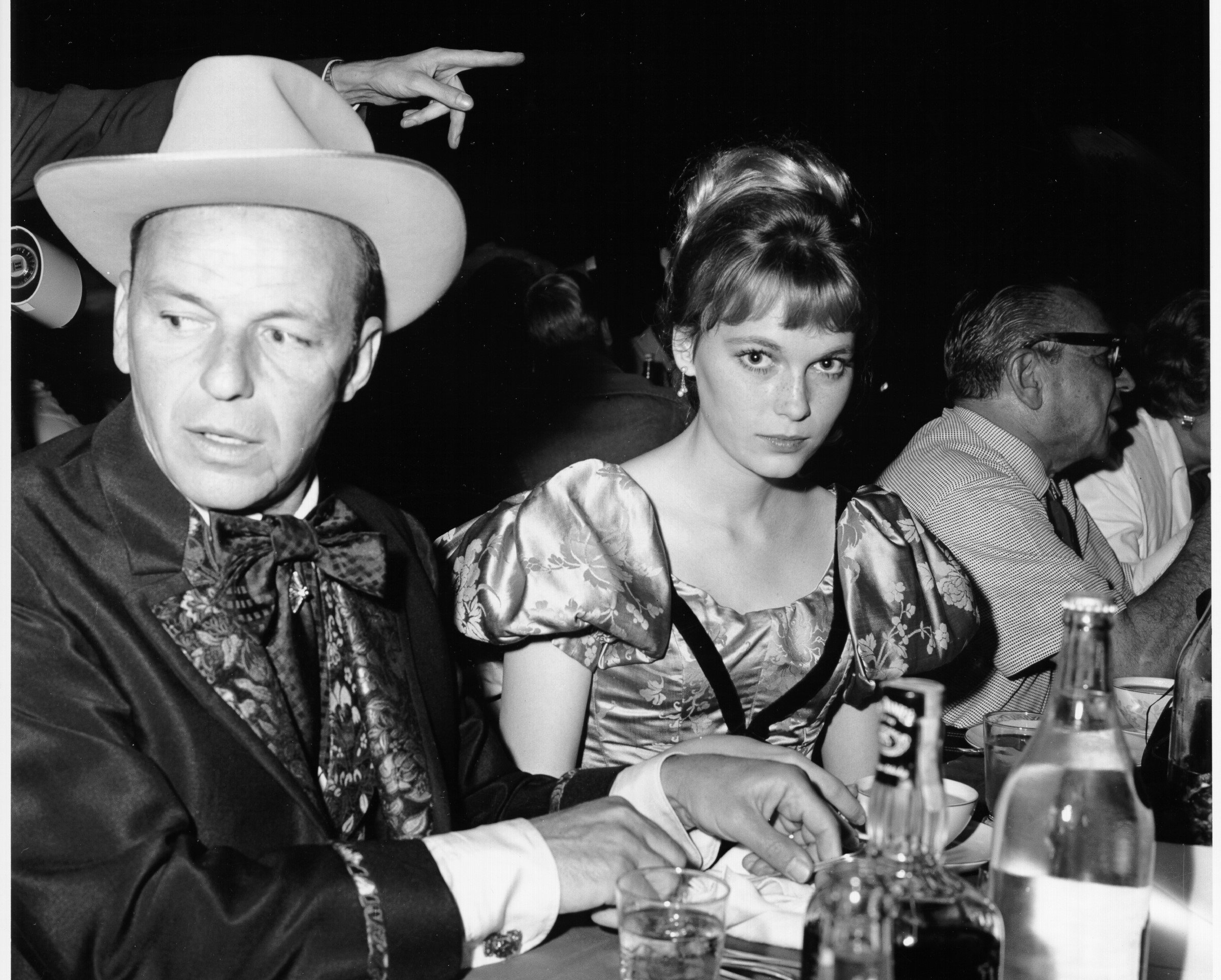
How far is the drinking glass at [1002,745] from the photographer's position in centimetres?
125

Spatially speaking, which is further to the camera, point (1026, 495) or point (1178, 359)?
point (1178, 359)

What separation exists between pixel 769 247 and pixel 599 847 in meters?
1.01

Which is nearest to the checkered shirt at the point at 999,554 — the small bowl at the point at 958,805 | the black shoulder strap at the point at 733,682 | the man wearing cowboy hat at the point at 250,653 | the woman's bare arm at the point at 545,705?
the black shoulder strap at the point at 733,682

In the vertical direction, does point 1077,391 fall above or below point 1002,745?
above

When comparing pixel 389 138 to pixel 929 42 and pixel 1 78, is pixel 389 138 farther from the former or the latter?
pixel 929 42

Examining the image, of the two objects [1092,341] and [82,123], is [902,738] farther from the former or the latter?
[1092,341]

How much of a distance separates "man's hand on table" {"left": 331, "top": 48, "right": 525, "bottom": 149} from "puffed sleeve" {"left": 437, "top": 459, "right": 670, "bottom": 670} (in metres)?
0.59

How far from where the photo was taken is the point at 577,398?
10.3 feet

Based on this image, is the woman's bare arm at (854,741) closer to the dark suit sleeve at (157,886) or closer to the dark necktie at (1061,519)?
the dark suit sleeve at (157,886)

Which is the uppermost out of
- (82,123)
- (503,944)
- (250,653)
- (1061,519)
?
(82,123)

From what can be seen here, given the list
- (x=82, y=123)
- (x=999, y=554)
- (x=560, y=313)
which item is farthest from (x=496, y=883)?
(x=560, y=313)

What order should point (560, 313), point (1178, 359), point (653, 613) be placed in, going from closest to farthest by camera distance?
point (653, 613) < point (560, 313) < point (1178, 359)

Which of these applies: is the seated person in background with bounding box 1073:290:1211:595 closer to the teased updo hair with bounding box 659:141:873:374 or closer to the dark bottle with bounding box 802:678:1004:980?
the teased updo hair with bounding box 659:141:873:374

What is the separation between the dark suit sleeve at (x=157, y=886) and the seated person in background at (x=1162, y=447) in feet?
9.64
